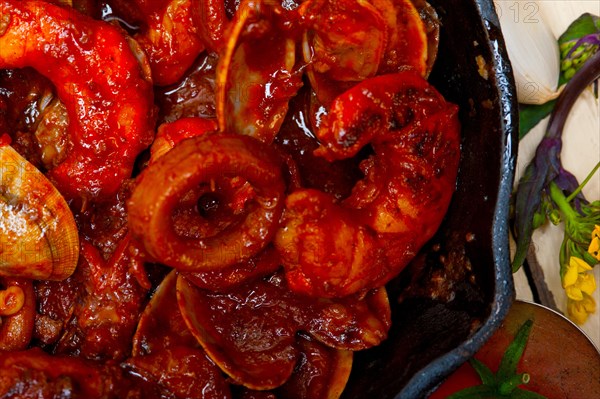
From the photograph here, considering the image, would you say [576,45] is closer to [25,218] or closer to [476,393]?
[476,393]

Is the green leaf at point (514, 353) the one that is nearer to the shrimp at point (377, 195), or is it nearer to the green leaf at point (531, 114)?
the shrimp at point (377, 195)

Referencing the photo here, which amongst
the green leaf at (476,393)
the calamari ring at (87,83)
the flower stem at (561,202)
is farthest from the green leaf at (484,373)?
the calamari ring at (87,83)

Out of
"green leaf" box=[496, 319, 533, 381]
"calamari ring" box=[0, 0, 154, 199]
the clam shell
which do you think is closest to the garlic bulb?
"green leaf" box=[496, 319, 533, 381]

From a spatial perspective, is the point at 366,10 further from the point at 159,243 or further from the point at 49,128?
the point at 49,128

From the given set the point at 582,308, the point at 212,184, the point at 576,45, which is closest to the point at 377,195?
the point at 212,184

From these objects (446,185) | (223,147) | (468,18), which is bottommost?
(446,185)

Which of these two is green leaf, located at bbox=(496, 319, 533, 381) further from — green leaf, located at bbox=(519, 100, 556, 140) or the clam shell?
the clam shell

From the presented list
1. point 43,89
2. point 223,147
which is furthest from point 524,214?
point 43,89
